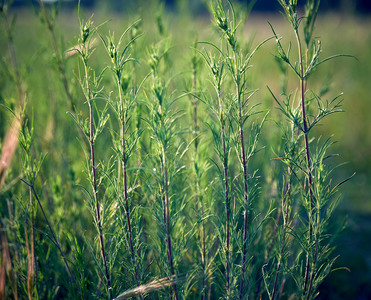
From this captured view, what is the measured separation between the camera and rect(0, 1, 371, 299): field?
128 centimetres

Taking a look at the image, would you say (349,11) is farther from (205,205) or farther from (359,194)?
(205,205)

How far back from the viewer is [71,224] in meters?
2.15

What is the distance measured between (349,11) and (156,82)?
5763 millimetres

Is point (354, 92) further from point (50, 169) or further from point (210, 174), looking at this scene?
point (50, 169)

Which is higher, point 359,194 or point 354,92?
point 354,92

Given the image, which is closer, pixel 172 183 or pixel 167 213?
pixel 167 213

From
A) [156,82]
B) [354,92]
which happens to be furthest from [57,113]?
[354,92]

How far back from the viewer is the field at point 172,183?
1.28 meters

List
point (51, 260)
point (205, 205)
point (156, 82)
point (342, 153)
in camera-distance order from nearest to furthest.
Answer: point (156, 82) → point (205, 205) → point (51, 260) → point (342, 153)

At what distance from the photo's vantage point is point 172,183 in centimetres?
158

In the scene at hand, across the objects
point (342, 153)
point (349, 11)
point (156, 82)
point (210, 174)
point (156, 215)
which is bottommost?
point (342, 153)

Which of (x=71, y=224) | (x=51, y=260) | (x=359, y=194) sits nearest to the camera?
(x=51, y=260)

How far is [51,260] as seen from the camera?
5.79 feet

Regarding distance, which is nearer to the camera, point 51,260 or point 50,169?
point 51,260
